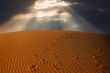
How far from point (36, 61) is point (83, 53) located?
3739 mm

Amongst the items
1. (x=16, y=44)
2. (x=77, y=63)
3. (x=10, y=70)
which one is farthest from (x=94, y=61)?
(x=16, y=44)

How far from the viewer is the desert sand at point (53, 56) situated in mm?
13188

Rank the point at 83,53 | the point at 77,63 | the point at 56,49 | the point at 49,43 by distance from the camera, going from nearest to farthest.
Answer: the point at 77,63
the point at 83,53
the point at 56,49
the point at 49,43

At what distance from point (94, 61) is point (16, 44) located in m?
7.83

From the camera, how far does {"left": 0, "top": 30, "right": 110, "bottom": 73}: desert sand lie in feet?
43.3

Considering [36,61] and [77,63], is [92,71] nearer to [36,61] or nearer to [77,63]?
[77,63]

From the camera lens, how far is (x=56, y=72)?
12.7m

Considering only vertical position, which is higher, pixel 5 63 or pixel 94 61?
pixel 5 63

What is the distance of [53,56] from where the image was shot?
1548cm

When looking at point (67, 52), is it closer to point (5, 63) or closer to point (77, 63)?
point (77, 63)

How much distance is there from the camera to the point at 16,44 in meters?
19.6

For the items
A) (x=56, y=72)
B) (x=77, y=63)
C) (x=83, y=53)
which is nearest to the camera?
(x=56, y=72)

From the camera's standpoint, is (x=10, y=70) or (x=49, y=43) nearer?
(x=10, y=70)

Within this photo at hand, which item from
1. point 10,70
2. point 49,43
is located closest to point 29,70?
point 10,70
